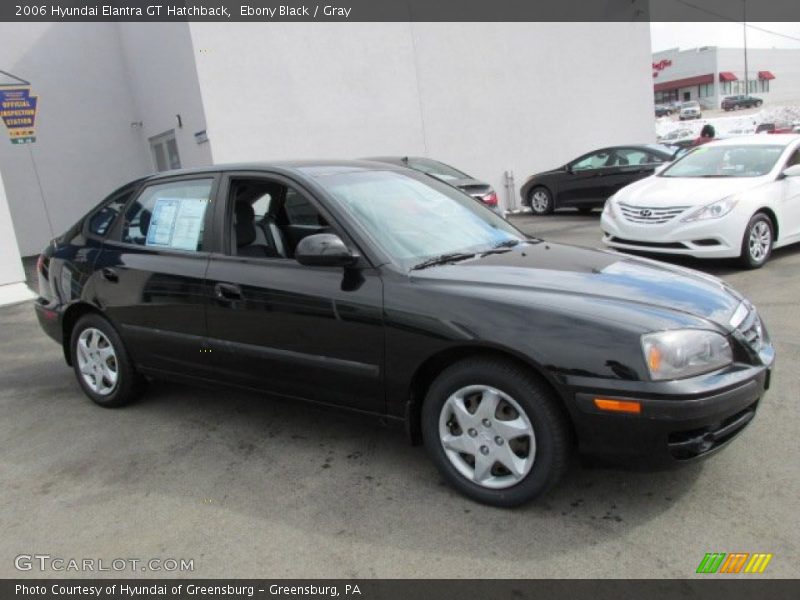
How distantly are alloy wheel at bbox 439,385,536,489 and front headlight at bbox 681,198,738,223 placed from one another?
503 cm

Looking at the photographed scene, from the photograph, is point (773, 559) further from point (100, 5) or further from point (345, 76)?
point (100, 5)

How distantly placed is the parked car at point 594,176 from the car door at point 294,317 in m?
10.1

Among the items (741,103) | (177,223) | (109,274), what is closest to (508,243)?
→ (177,223)

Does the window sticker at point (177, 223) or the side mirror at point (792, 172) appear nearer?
the window sticker at point (177, 223)

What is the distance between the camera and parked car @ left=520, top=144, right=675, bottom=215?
12602 millimetres

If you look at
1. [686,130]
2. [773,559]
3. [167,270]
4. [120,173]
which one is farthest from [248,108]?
[686,130]

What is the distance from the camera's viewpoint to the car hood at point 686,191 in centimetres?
717

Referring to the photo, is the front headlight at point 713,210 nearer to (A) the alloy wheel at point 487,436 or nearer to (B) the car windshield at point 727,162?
(B) the car windshield at point 727,162

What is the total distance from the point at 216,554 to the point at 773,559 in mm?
2215

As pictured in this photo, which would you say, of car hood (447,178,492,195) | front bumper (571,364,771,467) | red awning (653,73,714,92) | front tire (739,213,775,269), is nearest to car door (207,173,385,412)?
front bumper (571,364,771,467)

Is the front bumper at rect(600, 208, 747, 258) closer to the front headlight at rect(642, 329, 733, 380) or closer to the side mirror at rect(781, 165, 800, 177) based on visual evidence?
the side mirror at rect(781, 165, 800, 177)

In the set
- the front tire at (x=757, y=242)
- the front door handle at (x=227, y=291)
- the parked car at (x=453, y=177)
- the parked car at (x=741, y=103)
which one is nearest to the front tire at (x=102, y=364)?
the front door handle at (x=227, y=291)

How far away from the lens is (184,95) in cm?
1162

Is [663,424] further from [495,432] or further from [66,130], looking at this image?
[66,130]
